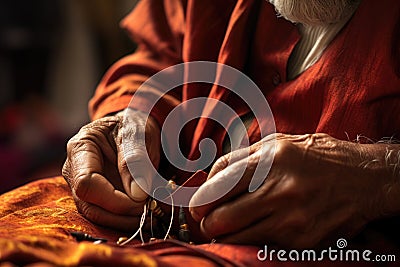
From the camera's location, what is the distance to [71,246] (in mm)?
691

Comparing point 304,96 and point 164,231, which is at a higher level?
point 304,96

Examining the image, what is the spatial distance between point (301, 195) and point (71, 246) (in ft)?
0.83

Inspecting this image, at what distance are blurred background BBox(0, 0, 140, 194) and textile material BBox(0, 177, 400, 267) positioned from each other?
5.57 ft

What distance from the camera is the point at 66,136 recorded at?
3043 mm

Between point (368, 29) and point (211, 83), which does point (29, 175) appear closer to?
point (211, 83)

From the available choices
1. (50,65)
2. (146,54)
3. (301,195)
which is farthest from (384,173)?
(50,65)

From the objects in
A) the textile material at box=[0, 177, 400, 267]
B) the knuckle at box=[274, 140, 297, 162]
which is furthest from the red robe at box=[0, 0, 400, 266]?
the knuckle at box=[274, 140, 297, 162]

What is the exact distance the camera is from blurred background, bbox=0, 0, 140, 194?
2.89 meters

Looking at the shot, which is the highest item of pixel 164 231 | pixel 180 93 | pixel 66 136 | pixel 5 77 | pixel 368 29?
pixel 368 29

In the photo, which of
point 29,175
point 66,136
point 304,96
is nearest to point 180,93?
point 304,96

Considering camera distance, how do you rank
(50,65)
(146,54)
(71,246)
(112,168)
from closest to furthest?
1. (71,246)
2. (112,168)
3. (146,54)
4. (50,65)

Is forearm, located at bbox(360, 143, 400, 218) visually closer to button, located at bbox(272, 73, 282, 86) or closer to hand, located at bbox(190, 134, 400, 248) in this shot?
hand, located at bbox(190, 134, 400, 248)

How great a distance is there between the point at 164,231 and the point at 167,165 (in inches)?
5.1

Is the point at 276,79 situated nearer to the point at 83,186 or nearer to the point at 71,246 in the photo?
the point at 83,186
